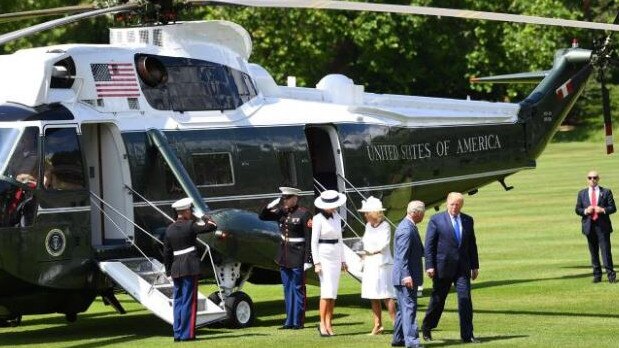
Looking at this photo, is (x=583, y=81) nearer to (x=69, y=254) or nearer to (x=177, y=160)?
(x=177, y=160)

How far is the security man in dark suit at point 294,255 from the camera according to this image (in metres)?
19.2

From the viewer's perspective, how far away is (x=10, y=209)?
58.7 ft

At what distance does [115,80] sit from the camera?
19.4 m

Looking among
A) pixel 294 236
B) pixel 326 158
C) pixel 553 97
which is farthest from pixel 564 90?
pixel 294 236

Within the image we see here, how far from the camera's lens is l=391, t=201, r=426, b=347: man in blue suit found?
54.5 feet

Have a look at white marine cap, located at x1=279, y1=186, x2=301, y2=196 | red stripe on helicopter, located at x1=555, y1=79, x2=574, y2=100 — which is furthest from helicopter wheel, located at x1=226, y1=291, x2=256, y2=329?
red stripe on helicopter, located at x1=555, y1=79, x2=574, y2=100

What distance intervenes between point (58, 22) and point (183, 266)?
3.33 metres

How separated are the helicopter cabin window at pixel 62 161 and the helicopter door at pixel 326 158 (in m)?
4.17

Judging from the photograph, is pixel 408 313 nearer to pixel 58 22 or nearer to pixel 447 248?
pixel 447 248

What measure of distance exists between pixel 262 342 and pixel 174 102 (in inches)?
156

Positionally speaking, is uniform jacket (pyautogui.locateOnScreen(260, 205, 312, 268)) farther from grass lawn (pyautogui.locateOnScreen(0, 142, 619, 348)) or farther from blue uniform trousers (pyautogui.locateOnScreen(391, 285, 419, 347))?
→ blue uniform trousers (pyautogui.locateOnScreen(391, 285, 419, 347))

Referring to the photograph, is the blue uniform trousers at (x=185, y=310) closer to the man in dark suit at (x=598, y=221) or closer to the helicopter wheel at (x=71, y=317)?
the helicopter wheel at (x=71, y=317)

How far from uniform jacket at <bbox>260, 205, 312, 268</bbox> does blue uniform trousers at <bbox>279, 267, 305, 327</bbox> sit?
12cm

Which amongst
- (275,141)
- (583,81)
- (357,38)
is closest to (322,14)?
A: (357,38)
